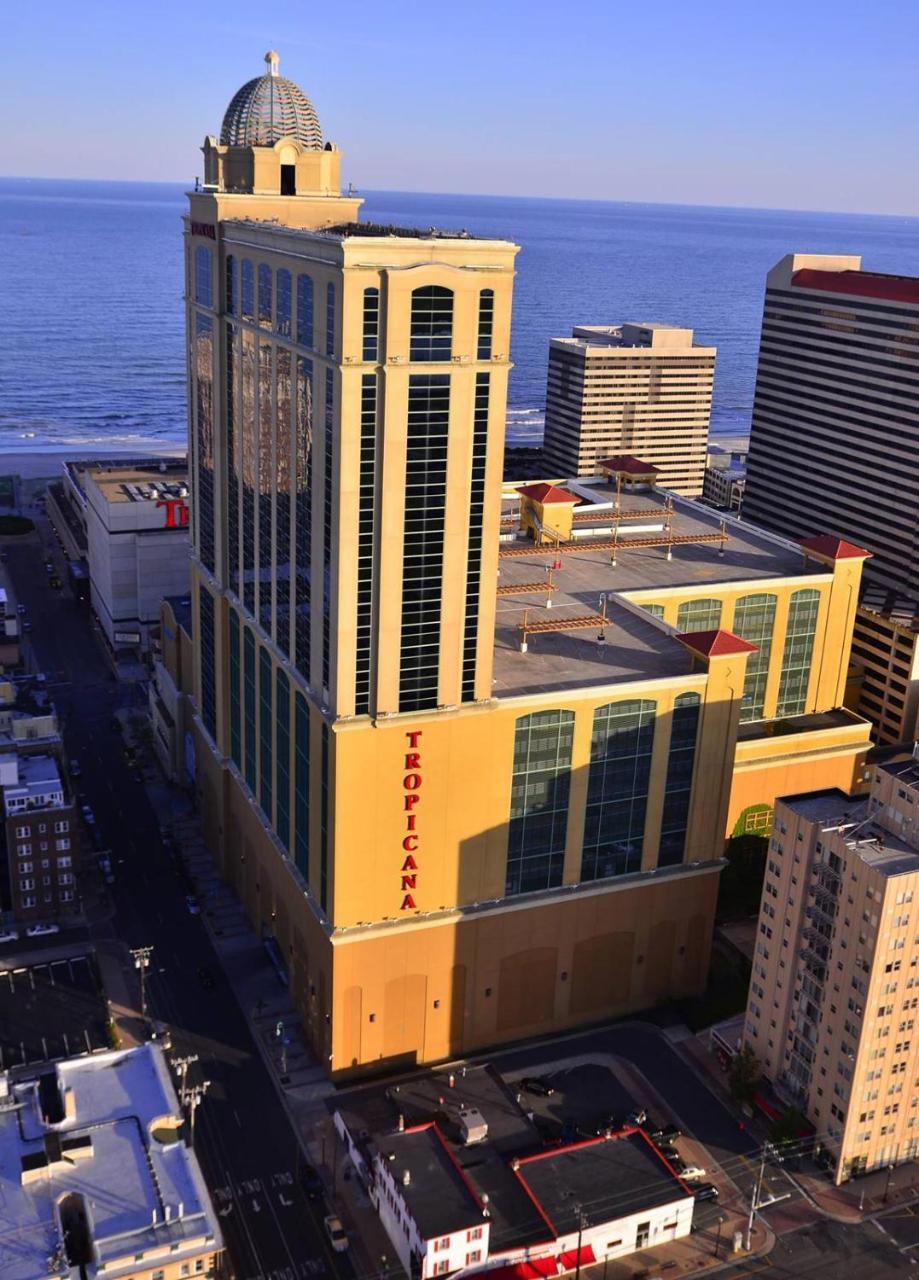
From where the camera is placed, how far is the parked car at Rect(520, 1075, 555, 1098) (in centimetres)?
9050

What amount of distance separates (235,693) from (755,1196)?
5847 centimetres

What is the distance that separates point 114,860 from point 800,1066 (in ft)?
219

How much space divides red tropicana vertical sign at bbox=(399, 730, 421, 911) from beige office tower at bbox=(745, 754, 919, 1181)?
84.1ft

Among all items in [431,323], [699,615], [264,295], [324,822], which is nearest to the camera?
[431,323]

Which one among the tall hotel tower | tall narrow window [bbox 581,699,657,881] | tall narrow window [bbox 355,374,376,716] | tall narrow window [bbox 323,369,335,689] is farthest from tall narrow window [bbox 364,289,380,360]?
the tall hotel tower

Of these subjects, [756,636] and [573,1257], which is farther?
[756,636]

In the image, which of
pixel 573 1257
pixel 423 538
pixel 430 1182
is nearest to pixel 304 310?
pixel 423 538

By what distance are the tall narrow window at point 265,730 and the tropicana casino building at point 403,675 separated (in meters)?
0.38

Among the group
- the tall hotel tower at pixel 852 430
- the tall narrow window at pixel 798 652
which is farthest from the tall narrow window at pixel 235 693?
the tall hotel tower at pixel 852 430

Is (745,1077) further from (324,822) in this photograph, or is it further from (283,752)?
(283,752)

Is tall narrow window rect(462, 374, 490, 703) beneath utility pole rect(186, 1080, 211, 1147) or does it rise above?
above

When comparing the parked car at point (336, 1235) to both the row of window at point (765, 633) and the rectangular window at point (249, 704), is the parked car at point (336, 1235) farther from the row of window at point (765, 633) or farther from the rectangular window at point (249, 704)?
the row of window at point (765, 633)

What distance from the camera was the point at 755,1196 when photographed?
79.6 metres

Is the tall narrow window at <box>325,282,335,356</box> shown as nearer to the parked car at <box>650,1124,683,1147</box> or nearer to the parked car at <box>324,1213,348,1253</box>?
the parked car at <box>324,1213,348,1253</box>
